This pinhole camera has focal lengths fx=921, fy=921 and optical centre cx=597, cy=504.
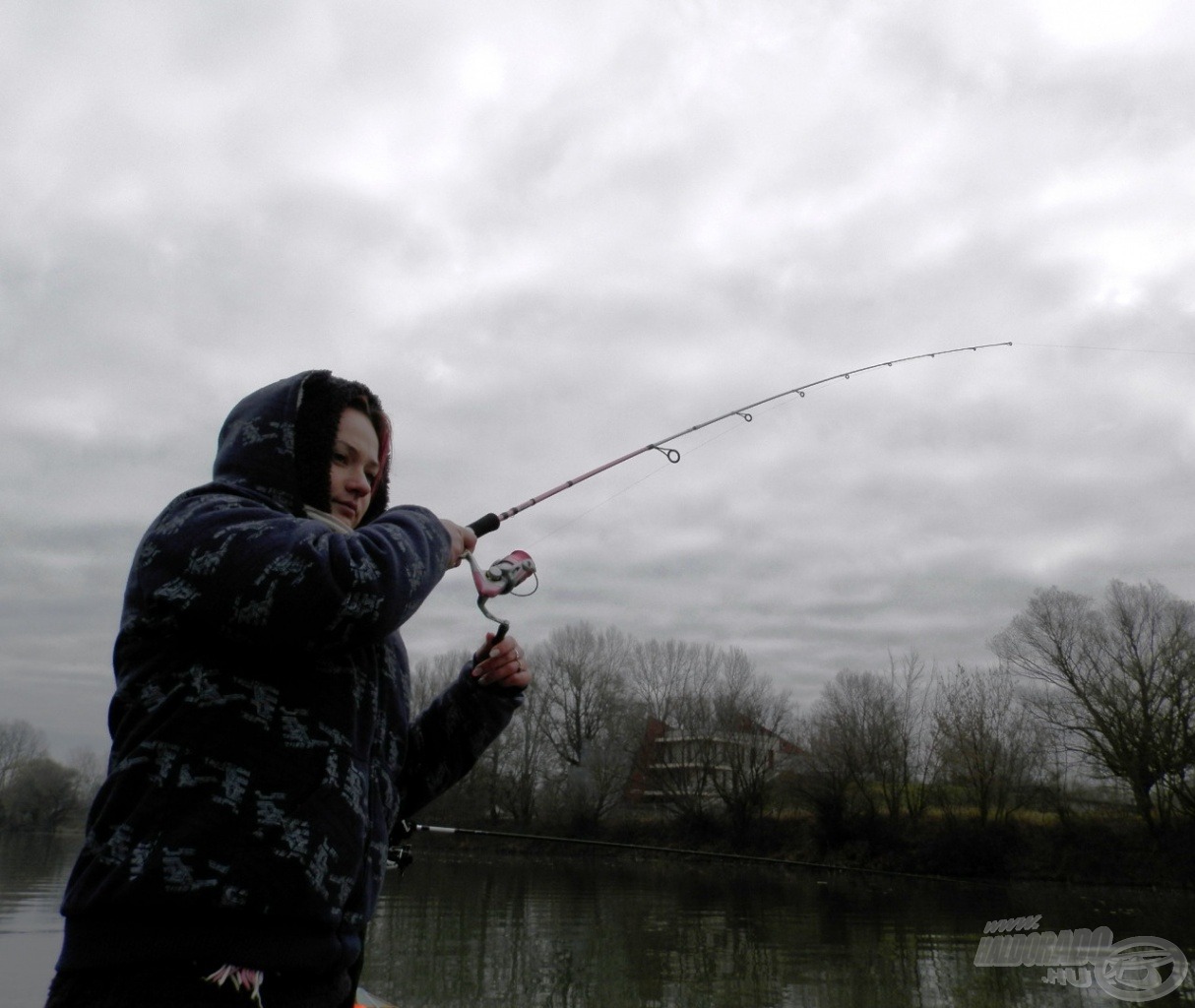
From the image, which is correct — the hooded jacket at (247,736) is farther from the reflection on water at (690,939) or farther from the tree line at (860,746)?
the tree line at (860,746)

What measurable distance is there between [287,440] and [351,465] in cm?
A: 16

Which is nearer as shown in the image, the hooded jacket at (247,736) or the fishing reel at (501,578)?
the hooded jacket at (247,736)

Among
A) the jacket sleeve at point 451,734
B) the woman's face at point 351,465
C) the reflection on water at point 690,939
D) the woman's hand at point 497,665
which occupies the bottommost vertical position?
the reflection on water at point 690,939

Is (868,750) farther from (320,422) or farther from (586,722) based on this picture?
(320,422)

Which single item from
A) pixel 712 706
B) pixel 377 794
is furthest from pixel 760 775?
pixel 377 794

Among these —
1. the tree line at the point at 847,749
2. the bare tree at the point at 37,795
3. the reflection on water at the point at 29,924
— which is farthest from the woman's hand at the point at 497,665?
the bare tree at the point at 37,795

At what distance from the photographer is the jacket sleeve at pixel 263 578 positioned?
134 cm

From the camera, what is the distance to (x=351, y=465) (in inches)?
69.9

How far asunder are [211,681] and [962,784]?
1328 inches

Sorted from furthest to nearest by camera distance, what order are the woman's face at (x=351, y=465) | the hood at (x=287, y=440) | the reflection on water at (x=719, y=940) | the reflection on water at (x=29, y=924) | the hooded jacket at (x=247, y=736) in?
1. the reflection on water at (x=719, y=940)
2. the reflection on water at (x=29, y=924)
3. the woman's face at (x=351, y=465)
4. the hood at (x=287, y=440)
5. the hooded jacket at (x=247, y=736)

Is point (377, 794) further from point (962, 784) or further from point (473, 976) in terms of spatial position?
point (962, 784)

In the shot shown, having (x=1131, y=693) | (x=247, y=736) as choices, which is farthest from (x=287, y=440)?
(x=1131, y=693)

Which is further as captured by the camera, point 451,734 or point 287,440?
point 451,734

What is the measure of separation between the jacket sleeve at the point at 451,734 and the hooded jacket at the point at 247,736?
35 cm
